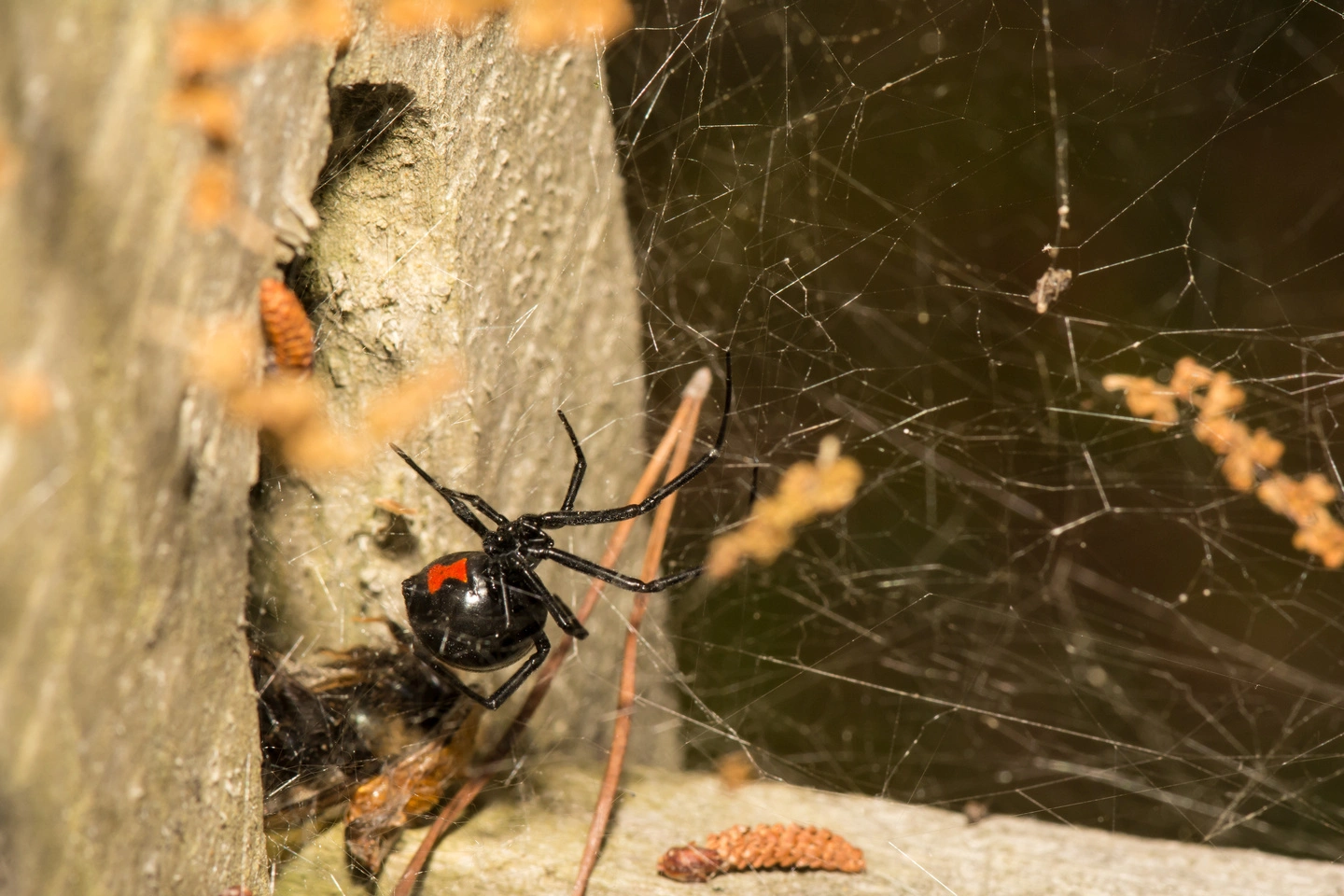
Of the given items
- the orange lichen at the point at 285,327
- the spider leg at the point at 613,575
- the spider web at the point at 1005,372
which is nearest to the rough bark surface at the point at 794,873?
the spider web at the point at 1005,372

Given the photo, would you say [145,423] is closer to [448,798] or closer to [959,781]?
[448,798]

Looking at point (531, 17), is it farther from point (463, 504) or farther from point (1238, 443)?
point (1238, 443)

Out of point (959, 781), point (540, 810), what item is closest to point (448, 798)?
point (540, 810)

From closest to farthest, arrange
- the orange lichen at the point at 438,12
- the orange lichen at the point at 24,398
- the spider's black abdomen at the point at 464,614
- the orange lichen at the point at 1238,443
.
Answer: the orange lichen at the point at 24,398, the orange lichen at the point at 438,12, the spider's black abdomen at the point at 464,614, the orange lichen at the point at 1238,443

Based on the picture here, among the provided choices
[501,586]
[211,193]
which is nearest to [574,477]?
[501,586]

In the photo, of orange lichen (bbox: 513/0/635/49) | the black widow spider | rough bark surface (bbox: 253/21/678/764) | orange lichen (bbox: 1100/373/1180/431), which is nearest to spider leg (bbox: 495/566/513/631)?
the black widow spider

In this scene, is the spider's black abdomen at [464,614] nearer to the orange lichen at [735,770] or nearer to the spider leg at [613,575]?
the spider leg at [613,575]

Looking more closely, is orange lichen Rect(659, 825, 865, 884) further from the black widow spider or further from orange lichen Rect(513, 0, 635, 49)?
orange lichen Rect(513, 0, 635, 49)
